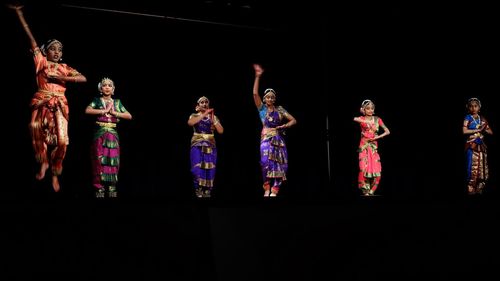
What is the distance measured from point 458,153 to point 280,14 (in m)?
3.43

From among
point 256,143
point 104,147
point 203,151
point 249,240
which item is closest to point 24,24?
point 104,147

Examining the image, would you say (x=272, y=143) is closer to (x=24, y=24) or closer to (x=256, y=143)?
(x=256, y=143)

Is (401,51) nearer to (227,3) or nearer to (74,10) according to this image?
(227,3)

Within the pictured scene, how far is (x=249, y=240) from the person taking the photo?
13.8 feet

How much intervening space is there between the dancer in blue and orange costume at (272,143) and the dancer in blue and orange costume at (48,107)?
2036mm

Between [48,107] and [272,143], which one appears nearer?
[48,107]

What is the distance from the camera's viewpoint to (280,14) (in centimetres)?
641

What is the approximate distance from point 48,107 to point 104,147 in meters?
0.64

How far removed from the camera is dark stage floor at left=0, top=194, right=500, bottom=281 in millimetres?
3846

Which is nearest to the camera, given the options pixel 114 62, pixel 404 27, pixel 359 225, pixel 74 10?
pixel 359 225

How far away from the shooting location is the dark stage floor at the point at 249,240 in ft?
12.6

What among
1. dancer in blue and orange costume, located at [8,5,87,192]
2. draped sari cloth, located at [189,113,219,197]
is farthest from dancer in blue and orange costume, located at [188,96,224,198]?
dancer in blue and orange costume, located at [8,5,87,192]

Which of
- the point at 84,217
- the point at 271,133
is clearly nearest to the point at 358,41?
the point at 271,133

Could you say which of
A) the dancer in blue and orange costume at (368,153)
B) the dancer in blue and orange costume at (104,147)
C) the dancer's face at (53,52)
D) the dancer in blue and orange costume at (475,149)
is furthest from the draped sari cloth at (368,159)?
the dancer's face at (53,52)
